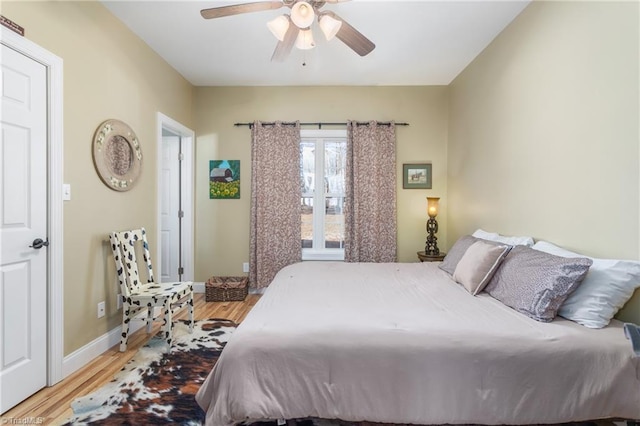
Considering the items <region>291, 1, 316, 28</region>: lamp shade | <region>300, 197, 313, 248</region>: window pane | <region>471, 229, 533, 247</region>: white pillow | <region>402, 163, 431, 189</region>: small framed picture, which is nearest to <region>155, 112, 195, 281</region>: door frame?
<region>300, 197, 313, 248</region>: window pane

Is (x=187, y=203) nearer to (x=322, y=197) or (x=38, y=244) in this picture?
(x=322, y=197)

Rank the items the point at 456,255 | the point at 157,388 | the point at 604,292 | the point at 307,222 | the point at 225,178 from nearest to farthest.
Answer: the point at 604,292
the point at 157,388
the point at 456,255
the point at 225,178
the point at 307,222

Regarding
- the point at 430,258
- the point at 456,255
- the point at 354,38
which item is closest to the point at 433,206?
the point at 430,258

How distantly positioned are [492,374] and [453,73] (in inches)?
133

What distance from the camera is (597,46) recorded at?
1.68 meters

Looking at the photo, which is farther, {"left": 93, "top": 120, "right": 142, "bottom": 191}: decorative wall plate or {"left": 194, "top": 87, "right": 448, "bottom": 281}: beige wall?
{"left": 194, "top": 87, "right": 448, "bottom": 281}: beige wall

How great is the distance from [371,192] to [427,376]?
8.74 feet

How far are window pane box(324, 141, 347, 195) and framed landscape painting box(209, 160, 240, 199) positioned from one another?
1223 mm

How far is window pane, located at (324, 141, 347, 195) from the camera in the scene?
397 cm

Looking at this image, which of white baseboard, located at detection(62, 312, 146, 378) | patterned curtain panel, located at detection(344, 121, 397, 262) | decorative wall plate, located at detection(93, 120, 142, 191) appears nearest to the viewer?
white baseboard, located at detection(62, 312, 146, 378)

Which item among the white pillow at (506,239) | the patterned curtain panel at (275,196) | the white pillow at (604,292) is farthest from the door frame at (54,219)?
the white pillow at (506,239)

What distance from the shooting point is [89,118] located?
219cm

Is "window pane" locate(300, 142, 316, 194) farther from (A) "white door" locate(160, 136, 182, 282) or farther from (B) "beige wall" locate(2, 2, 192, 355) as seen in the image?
(B) "beige wall" locate(2, 2, 192, 355)

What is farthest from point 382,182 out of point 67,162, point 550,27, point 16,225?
point 16,225
